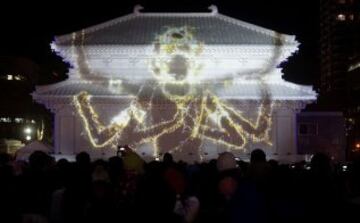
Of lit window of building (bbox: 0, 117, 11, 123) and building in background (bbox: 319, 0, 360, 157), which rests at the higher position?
building in background (bbox: 319, 0, 360, 157)

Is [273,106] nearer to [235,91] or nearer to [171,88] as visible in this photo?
[235,91]

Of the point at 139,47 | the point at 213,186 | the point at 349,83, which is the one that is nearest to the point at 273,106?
the point at 139,47

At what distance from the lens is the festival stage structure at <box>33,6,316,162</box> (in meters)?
28.9

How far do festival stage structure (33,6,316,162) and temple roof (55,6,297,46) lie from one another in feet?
0.30

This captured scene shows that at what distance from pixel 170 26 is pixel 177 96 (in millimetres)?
4640

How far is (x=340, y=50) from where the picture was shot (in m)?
85.8

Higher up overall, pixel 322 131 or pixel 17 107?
pixel 17 107

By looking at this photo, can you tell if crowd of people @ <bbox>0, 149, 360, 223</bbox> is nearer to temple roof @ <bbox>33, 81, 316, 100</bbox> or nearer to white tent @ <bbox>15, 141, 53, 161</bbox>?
white tent @ <bbox>15, 141, 53, 161</bbox>

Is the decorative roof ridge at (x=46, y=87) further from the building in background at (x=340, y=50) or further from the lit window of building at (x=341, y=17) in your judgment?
the lit window of building at (x=341, y=17)

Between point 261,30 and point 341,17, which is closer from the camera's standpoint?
point 261,30

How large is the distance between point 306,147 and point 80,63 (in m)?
12.5

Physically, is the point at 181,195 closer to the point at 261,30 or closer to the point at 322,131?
the point at 261,30

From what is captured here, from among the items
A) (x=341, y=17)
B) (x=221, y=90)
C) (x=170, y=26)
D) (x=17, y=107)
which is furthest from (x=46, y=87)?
(x=341, y=17)

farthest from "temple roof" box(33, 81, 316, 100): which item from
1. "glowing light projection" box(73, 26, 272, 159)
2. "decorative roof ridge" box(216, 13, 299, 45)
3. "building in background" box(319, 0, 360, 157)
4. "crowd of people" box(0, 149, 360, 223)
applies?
"building in background" box(319, 0, 360, 157)
